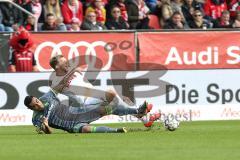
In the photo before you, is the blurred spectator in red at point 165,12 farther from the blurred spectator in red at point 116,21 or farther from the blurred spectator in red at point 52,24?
the blurred spectator in red at point 52,24

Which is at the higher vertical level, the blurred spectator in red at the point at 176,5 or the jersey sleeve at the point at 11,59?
the blurred spectator in red at the point at 176,5

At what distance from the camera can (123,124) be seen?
20297 millimetres

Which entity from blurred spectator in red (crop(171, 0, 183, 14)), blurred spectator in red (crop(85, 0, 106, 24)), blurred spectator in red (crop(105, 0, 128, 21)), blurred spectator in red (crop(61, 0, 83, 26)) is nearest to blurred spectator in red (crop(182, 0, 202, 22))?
blurred spectator in red (crop(171, 0, 183, 14))

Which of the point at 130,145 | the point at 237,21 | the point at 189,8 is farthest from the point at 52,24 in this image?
the point at 130,145

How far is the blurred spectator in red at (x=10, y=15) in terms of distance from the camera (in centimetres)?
2391

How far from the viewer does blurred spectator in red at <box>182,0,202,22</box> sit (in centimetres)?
2613

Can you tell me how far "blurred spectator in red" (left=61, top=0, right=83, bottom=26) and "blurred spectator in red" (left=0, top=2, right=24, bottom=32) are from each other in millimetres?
1248

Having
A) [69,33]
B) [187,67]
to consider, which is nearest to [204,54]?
[187,67]

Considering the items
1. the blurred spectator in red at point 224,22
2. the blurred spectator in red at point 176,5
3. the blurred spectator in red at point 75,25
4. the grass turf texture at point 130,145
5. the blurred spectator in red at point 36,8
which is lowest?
the grass turf texture at point 130,145

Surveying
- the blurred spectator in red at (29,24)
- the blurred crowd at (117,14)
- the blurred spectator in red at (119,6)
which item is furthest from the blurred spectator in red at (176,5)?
the blurred spectator in red at (29,24)

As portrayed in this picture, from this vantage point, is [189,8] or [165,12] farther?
[189,8]

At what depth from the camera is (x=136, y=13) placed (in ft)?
84.3

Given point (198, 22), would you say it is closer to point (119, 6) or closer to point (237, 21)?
point (237, 21)

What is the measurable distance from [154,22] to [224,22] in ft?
6.65
